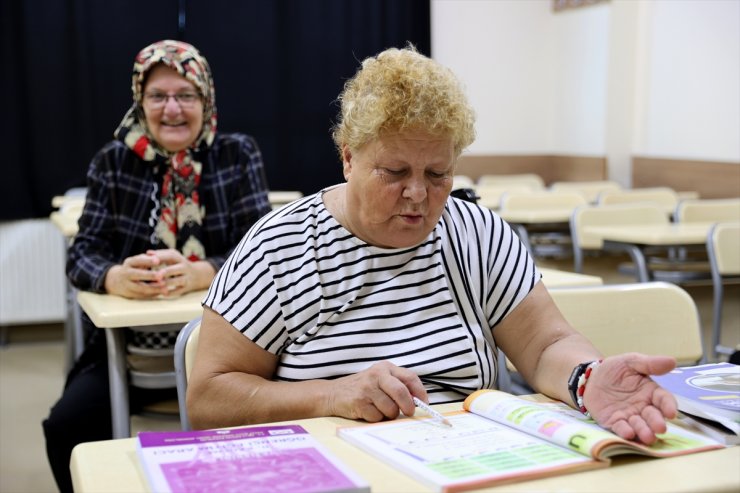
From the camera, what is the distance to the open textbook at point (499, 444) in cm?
104

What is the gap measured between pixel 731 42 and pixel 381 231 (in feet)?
13.1

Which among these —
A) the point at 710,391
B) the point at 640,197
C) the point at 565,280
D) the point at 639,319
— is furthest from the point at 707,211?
the point at 710,391

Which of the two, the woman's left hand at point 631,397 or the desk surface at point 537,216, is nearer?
the woman's left hand at point 631,397

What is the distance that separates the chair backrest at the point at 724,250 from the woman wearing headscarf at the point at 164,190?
1755mm

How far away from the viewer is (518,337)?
161 cm

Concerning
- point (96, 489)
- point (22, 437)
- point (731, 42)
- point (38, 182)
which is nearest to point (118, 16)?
point (38, 182)

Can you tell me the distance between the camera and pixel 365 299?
1.54 m

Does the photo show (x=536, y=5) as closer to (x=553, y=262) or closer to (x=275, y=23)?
(x=275, y=23)

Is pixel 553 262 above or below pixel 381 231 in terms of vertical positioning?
below

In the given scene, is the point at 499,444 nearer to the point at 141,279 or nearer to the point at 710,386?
the point at 710,386

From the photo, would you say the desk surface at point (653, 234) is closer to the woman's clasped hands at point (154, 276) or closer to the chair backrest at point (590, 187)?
the chair backrest at point (590, 187)

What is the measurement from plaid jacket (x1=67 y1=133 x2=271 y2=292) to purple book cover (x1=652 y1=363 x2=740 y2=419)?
54.5 inches

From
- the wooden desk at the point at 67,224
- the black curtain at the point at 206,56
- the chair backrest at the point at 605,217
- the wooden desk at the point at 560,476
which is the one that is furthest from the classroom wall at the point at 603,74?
the wooden desk at the point at 560,476

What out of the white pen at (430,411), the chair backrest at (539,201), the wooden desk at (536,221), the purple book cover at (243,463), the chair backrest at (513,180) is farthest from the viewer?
the chair backrest at (513,180)
